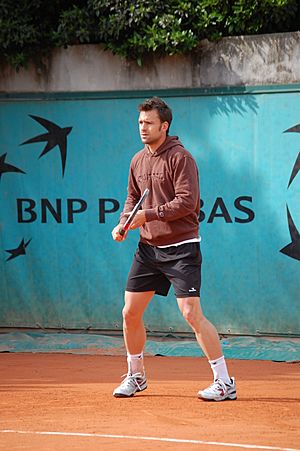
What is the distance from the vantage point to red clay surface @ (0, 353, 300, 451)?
20.5ft

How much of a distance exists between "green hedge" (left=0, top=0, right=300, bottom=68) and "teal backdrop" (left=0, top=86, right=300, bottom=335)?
1.65ft

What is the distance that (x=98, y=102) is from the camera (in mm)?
11227

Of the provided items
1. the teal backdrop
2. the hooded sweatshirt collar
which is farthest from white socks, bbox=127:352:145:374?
the teal backdrop

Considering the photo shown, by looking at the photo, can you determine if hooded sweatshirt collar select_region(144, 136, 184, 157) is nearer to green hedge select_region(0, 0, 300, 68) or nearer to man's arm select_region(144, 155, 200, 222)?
man's arm select_region(144, 155, 200, 222)

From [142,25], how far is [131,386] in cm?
→ 467

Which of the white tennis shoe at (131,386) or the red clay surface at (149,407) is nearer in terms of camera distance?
the red clay surface at (149,407)

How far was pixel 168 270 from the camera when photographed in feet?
24.7

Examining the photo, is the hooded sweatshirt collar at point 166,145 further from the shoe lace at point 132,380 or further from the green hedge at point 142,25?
the green hedge at point 142,25

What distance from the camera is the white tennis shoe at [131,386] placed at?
773 centimetres

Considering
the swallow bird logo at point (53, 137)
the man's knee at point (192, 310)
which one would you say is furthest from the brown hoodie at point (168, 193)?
the swallow bird logo at point (53, 137)

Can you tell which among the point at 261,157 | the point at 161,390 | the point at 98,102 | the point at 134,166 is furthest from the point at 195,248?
the point at 98,102

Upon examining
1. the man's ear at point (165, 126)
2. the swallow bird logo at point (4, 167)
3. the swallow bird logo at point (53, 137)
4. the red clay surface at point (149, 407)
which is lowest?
the red clay surface at point (149, 407)

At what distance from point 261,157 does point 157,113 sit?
3.27 m

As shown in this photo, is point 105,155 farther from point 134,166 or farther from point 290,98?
point 134,166
